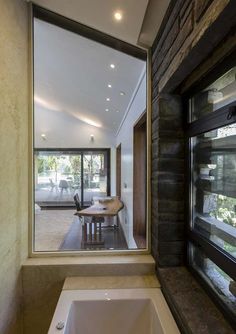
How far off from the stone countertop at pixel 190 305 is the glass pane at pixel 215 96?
1.12m

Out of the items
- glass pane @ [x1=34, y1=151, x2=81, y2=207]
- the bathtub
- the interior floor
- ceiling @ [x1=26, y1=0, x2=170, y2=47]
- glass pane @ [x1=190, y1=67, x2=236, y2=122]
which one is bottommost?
the bathtub

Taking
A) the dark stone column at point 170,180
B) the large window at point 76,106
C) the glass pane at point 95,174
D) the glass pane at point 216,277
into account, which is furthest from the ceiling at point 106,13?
the glass pane at point 95,174

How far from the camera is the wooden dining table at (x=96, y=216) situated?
279cm

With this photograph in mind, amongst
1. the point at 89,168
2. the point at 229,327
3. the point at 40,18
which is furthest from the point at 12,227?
the point at 89,168

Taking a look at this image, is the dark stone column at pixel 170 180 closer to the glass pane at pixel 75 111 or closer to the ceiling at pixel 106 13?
the glass pane at pixel 75 111

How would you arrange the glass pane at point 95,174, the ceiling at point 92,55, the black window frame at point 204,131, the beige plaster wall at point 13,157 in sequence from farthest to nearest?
the glass pane at point 95,174 < the ceiling at point 92,55 < the beige plaster wall at point 13,157 < the black window frame at point 204,131

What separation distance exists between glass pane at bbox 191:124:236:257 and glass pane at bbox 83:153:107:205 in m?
3.10

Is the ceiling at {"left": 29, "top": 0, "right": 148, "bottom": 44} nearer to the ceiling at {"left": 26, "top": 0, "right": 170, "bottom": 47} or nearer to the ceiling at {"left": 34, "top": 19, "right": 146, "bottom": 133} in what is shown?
the ceiling at {"left": 26, "top": 0, "right": 170, "bottom": 47}

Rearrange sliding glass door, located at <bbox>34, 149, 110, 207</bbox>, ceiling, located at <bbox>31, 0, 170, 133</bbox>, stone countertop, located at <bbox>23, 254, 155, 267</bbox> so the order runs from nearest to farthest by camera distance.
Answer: ceiling, located at <bbox>31, 0, 170, 133</bbox> < stone countertop, located at <bbox>23, 254, 155, 267</bbox> < sliding glass door, located at <bbox>34, 149, 110, 207</bbox>

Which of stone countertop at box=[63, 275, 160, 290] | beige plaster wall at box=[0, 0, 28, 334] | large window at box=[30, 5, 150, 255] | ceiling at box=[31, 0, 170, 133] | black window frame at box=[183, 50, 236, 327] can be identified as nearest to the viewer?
black window frame at box=[183, 50, 236, 327]

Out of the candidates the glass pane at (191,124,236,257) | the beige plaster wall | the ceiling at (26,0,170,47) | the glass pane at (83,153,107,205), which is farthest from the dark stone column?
the glass pane at (83,153,107,205)

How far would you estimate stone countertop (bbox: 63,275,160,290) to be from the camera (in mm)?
1935

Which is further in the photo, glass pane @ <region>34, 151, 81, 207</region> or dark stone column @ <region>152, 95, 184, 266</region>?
glass pane @ <region>34, 151, 81, 207</region>

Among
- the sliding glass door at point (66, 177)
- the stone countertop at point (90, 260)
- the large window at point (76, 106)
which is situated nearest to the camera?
the stone countertop at point (90, 260)
